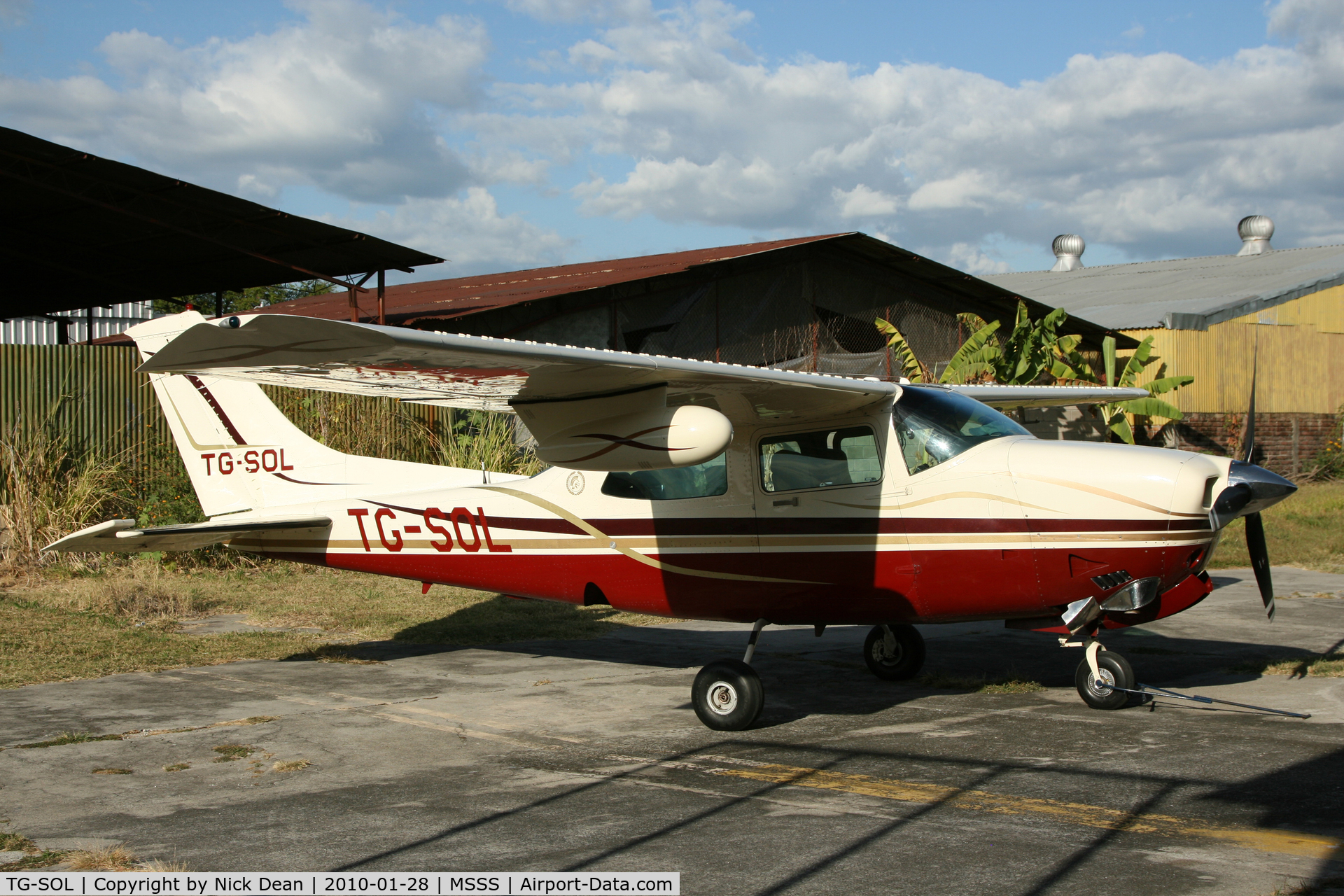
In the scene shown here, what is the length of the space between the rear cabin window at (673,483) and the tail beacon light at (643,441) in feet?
2.76

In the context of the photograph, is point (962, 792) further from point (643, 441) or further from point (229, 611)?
point (229, 611)

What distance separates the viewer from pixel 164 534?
798 cm

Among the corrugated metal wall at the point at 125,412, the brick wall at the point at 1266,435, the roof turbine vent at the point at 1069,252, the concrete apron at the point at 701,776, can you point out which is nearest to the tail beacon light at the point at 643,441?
the concrete apron at the point at 701,776

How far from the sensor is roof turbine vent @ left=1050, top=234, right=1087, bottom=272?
43.2 metres

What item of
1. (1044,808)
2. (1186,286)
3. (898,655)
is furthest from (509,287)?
(1186,286)

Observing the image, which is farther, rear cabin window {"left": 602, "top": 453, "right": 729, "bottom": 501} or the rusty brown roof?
the rusty brown roof

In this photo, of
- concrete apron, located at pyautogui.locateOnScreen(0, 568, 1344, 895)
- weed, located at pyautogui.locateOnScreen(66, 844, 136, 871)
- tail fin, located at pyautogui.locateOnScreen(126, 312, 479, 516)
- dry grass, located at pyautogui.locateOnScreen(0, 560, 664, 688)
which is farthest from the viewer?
tail fin, located at pyautogui.locateOnScreen(126, 312, 479, 516)

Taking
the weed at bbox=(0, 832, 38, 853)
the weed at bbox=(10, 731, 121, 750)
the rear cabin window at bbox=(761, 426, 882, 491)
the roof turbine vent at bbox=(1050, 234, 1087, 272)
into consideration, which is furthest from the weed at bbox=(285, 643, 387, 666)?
the roof turbine vent at bbox=(1050, 234, 1087, 272)

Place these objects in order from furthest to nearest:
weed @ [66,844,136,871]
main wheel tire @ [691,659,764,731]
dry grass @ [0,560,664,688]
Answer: dry grass @ [0,560,664,688] → main wheel tire @ [691,659,764,731] → weed @ [66,844,136,871]

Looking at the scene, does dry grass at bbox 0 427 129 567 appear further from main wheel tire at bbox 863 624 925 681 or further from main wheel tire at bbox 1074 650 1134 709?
main wheel tire at bbox 1074 650 1134 709

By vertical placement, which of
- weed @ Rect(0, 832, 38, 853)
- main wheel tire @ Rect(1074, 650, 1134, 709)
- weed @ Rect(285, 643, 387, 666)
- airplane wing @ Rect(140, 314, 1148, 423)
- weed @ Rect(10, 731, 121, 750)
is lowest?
weed @ Rect(285, 643, 387, 666)

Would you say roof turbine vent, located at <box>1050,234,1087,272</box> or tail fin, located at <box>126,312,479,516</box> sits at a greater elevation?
roof turbine vent, located at <box>1050,234,1087,272</box>

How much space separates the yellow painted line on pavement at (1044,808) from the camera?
4383mm

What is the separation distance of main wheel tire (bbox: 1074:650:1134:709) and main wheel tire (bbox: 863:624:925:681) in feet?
4.51
